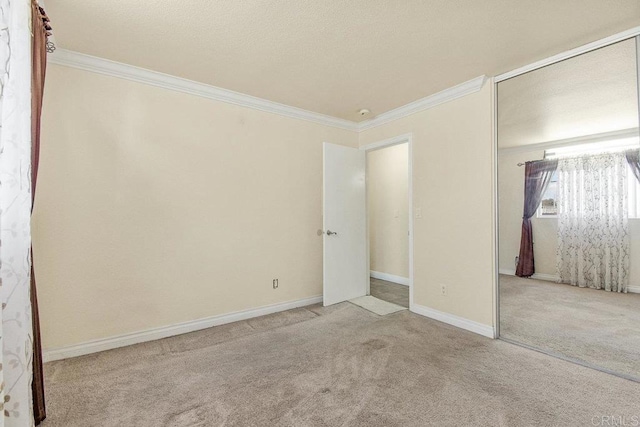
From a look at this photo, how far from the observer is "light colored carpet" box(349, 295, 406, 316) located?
136 inches

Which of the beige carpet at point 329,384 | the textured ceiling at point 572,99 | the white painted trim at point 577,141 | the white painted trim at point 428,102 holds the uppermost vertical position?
the white painted trim at point 428,102

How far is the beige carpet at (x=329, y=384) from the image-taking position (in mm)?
1660

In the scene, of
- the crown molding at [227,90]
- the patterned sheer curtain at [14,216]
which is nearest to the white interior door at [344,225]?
the crown molding at [227,90]

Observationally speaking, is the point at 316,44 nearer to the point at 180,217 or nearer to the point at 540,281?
the point at 180,217

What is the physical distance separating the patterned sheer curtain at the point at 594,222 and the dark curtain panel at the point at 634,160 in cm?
4

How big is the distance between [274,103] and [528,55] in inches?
98.2

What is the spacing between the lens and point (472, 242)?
9.51 ft

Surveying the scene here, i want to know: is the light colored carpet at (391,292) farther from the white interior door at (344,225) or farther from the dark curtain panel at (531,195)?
the dark curtain panel at (531,195)

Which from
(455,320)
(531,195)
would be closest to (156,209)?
(455,320)

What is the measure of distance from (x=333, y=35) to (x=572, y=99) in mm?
2143

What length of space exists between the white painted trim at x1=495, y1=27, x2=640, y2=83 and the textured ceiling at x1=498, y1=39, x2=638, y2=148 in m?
0.03

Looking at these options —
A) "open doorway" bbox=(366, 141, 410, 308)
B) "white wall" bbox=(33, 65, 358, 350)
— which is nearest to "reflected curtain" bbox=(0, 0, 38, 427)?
"white wall" bbox=(33, 65, 358, 350)

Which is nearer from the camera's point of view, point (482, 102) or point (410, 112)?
point (482, 102)

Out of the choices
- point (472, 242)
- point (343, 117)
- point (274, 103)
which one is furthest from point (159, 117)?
point (472, 242)
